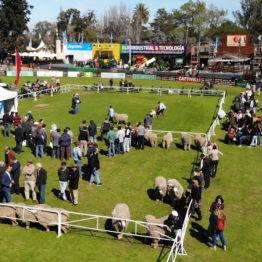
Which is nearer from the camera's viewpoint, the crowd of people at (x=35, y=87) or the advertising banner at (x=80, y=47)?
the crowd of people at (x=35, y=87)

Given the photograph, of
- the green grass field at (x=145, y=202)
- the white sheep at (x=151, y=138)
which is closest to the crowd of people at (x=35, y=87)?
the green grass field at (x=145, y=202)

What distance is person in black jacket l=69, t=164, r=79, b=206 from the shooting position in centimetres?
1372

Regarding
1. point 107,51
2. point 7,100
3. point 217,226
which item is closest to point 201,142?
point 217,226

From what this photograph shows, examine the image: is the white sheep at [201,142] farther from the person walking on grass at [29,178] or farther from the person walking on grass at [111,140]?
the person walking on grass at [29,178]

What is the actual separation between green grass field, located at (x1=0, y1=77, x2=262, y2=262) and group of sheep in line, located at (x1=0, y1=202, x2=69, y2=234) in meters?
0.29

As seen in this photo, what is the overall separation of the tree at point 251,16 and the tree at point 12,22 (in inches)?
2308

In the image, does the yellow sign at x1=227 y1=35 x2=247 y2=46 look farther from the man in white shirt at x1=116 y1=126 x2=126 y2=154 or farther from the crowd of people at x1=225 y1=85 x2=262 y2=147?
the man in white shirt at x1=116 y1=126 x2=126 y2=154

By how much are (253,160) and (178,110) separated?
1274 centimetres

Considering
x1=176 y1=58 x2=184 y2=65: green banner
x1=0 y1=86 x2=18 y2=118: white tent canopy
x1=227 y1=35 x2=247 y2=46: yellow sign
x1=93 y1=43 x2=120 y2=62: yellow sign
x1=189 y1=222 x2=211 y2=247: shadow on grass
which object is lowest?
x1=189 y1=222 x2=211 y2=247: shadow on grass

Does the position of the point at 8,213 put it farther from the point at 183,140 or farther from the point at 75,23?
the point at 75,23

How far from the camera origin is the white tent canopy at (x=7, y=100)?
2595 cm

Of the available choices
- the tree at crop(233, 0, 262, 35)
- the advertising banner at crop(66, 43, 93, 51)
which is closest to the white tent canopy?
the advertising banner at crop(66, 43, 93, 51)

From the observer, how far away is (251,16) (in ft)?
345

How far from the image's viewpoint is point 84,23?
396 ft
